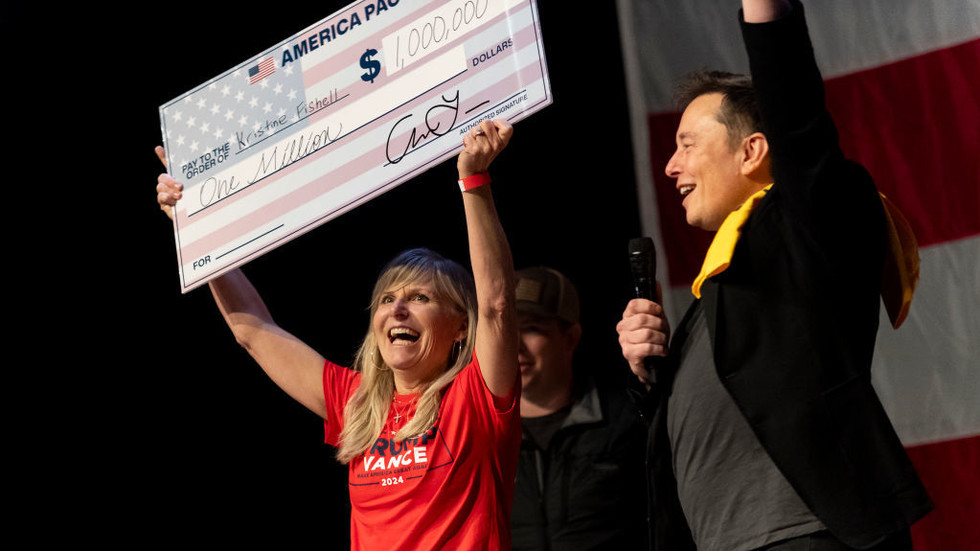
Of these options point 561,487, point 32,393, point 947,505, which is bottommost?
point 947,505

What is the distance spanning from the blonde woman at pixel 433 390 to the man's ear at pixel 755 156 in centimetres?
37

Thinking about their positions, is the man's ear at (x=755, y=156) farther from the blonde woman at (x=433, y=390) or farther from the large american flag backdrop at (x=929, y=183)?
the large american flag backdrop at (x=929, y=183)

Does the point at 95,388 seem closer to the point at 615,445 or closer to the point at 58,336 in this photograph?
the point at 58,336

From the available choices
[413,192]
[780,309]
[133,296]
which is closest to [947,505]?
[780,309]

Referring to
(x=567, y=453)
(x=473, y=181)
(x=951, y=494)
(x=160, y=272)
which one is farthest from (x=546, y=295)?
(x=160, y=272)

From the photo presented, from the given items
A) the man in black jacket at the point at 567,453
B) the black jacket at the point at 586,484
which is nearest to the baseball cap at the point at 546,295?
the man in black jacket at the point at 567,453

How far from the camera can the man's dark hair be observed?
153cm

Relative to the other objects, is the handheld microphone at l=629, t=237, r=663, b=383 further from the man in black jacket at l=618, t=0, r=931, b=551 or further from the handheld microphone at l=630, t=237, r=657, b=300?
the man in black jacket at l=618, t=0, r=931, b=551

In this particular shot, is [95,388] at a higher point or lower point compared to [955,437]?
higher

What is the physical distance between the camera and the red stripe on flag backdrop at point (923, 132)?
2.33m

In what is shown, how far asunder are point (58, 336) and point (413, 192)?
1.06 m

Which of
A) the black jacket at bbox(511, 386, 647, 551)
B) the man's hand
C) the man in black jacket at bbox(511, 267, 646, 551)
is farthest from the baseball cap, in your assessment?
the man's hand

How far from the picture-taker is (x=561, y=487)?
2.20 metres

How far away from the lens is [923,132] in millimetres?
2373
